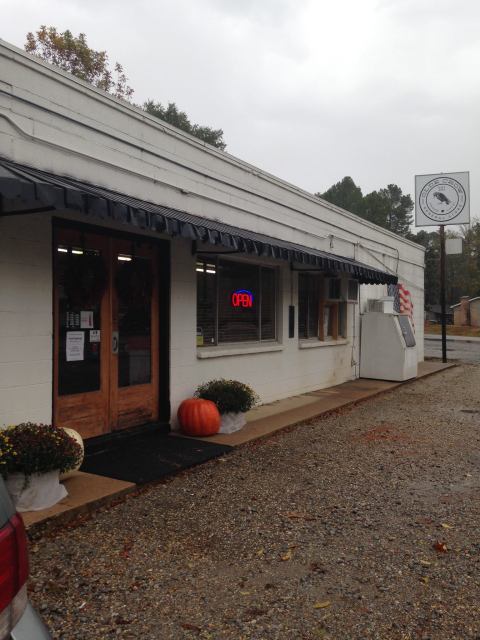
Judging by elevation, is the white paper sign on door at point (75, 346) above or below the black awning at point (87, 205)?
below

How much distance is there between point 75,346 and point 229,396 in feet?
6.85

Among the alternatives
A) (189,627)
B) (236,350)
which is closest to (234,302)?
(236,350)

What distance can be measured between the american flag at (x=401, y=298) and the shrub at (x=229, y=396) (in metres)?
9.47

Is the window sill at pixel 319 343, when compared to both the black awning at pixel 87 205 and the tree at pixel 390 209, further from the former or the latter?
the tree at pixel 390 209

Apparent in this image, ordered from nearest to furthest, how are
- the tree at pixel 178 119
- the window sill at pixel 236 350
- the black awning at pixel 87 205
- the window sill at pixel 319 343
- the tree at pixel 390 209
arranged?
the black awning at pixel 87 205
the window sill at pixel 236 350
the window sill at pixel 319 343
the tree at pixel 178 119
the tree at pixel 390 209

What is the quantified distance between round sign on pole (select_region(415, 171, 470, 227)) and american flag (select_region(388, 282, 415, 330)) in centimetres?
278

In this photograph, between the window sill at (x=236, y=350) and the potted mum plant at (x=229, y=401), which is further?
the window sill at (x=236, y=350)

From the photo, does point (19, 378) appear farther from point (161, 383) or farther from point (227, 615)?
point (227, 615)

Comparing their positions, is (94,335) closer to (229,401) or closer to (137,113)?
(229,401)

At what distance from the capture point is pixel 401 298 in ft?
52.3

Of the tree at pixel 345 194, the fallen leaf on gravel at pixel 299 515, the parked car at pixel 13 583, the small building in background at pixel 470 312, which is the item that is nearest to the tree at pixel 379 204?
the tree at pixel 345 194

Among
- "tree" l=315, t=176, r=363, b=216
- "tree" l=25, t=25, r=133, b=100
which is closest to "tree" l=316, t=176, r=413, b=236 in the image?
"tree" l=315, t=176, r=363, b=216

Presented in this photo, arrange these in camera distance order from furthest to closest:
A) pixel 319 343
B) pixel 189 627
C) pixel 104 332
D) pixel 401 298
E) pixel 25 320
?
pixel 401 298, pixel 319 343, pixel 104 332, pixel 25 320, pixel 189 627

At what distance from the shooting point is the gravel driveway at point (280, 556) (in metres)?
2.86
